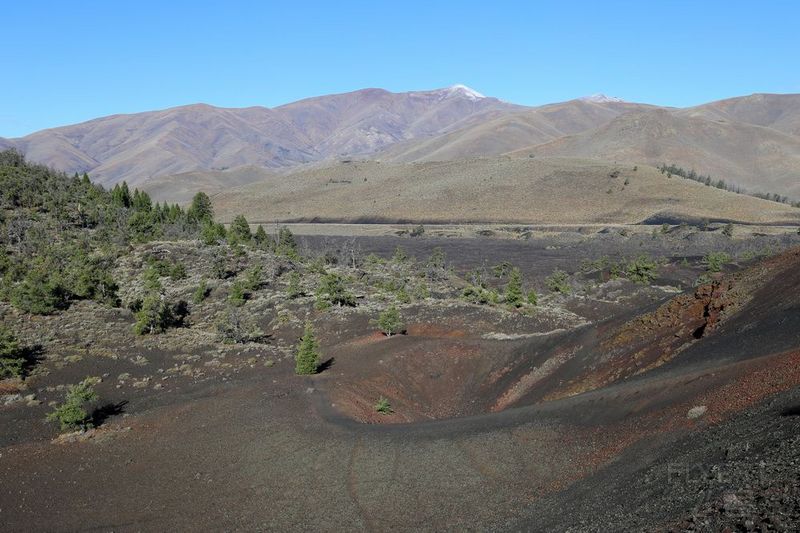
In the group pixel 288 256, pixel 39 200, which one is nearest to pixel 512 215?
pixel 288 256

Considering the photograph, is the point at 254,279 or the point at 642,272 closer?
the point at 254,279

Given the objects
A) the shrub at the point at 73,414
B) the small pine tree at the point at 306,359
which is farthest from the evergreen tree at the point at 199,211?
the shrub at the point at 73,414

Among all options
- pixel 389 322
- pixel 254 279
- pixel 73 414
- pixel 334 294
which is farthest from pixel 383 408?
pixel 254 279

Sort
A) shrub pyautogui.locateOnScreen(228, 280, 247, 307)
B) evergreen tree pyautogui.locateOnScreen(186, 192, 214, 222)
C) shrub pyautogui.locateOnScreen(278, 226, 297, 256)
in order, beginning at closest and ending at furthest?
shrub pyautogui.locateOnScreen(228, 280, 247, 307)
shrub pyautogui.locateOnScreen(278, 226, 297, 256)
evergreen tree pyautogui.locateOnScreen(186, 192, 214, 222)

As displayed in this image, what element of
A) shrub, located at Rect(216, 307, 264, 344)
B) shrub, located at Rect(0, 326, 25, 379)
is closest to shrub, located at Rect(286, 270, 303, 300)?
shrub, located at Rect(216, 307, 264, 344)

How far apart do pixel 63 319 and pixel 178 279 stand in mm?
14879

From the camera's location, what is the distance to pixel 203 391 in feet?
97.3

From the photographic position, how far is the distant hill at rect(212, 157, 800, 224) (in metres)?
150

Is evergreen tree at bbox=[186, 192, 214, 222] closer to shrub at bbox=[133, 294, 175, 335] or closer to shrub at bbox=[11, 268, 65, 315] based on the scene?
shrub at bbox=[11, 268, 65, 315]

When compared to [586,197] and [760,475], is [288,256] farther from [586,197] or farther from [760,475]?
[586,197]

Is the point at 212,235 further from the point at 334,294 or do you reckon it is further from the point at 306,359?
the point at 306,359

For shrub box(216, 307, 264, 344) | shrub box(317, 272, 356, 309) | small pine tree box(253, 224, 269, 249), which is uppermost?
small pine tree box(253, 224, 269, 249)

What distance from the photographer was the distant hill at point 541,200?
150250 mm

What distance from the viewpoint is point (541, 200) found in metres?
167
